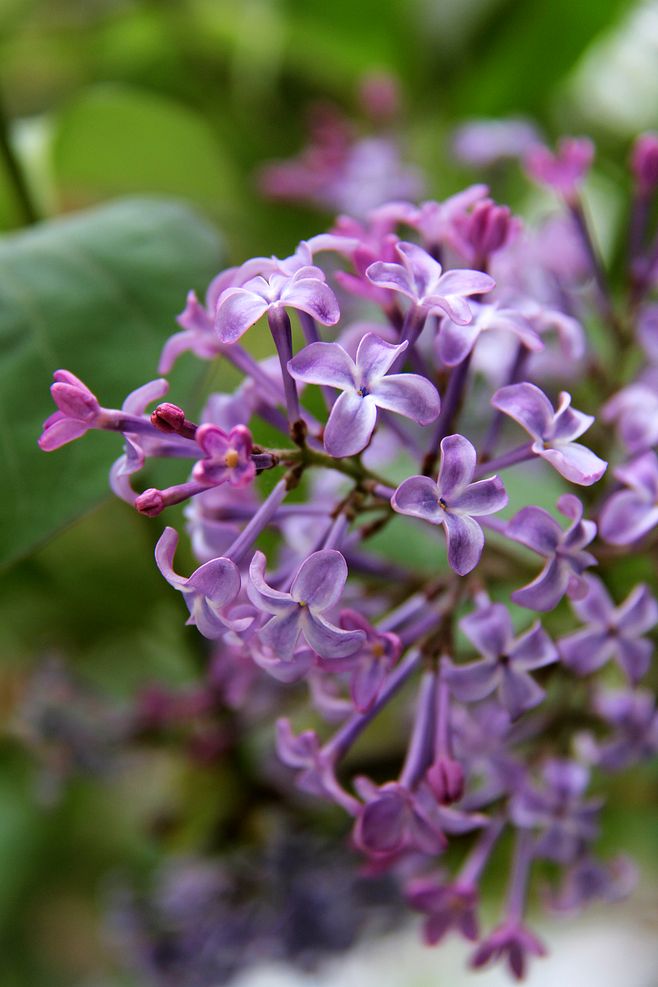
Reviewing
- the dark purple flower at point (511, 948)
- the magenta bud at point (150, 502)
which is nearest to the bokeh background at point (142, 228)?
the magenta bud at point (150, 502)

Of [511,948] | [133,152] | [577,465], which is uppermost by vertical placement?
[577,465]

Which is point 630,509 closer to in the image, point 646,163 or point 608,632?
point 608,632

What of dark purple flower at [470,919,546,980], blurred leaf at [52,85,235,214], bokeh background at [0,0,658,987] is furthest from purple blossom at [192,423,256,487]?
blurred leaf at [52,85,235,214]

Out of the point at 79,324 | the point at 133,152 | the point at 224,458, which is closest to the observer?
the point at 224,458

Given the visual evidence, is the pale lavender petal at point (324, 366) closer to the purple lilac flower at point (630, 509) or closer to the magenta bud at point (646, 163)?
the purple lilac flower at point (630, 509)

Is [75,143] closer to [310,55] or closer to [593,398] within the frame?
[310,55]

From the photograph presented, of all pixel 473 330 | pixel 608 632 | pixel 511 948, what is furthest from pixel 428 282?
pixel 511 948
